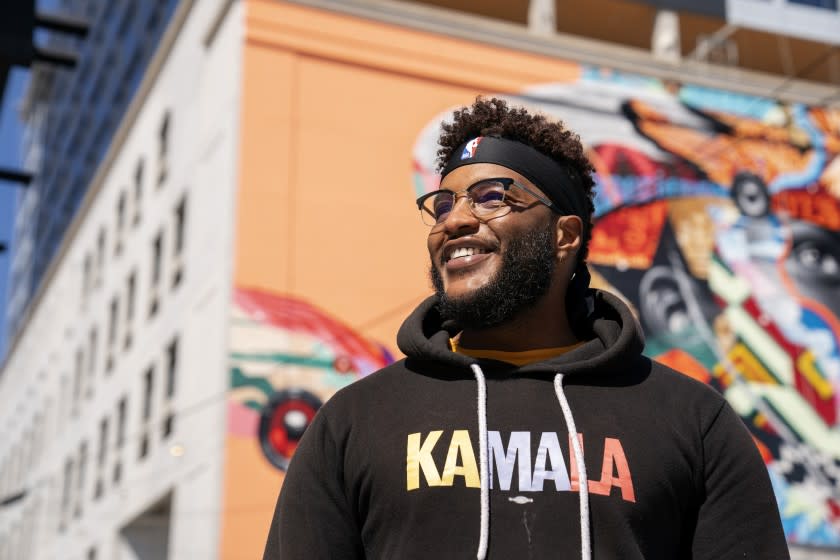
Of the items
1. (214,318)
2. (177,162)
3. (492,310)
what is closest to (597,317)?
(492,310)

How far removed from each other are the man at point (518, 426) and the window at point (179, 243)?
20.8m

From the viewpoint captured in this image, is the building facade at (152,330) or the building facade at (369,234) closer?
the building facade at (369,234)

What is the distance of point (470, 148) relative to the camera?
301 cm

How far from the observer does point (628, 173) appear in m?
23.1

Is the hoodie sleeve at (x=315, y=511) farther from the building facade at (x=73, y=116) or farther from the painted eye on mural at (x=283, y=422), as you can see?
the building facade at (x=73, y=116)

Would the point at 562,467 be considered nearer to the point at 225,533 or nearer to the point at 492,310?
the point at 492,310

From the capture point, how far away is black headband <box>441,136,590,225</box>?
9.69 feet

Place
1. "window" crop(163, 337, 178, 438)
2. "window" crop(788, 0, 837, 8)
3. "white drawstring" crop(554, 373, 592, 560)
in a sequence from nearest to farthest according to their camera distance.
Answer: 1. "white drawstring" crop(554, 373, 592, 560)
2. "window" crop(163, 337, 178, 438)
3. "window" crop(788, 0, 837, 8)

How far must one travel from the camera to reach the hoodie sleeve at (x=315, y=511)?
2.64 m

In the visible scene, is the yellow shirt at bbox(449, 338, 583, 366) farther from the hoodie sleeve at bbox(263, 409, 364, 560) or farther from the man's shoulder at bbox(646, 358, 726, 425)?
the hoodie sleeve at bbox(263, 409, 364, 560)

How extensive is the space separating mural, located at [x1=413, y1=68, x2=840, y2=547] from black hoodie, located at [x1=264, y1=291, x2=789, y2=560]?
18.7 metres

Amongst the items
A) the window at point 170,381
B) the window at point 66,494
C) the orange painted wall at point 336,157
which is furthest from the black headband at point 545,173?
the window at point 66,494

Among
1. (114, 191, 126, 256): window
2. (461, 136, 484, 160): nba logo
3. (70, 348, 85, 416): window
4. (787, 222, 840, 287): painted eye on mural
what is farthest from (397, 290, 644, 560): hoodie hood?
(70, 348, 85, 416): window

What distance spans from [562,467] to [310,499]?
0.56 metres
